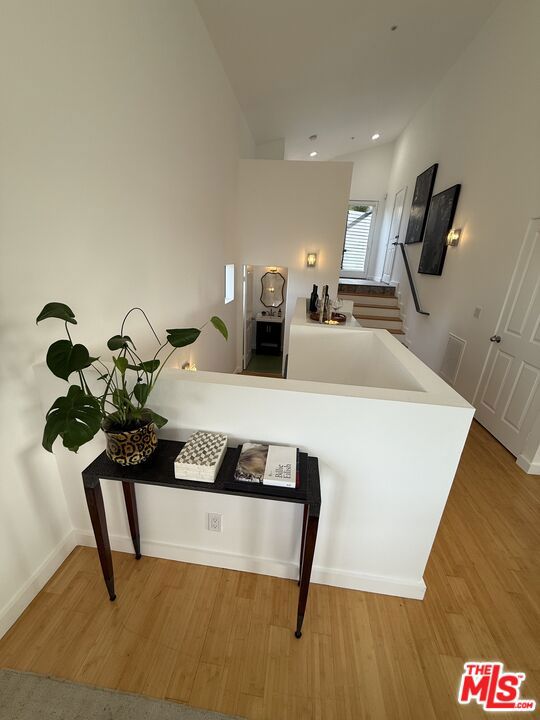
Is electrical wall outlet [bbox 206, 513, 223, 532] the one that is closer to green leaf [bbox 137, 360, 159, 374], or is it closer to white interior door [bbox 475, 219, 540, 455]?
green leaf [bbox 137, 360, 159, 374]

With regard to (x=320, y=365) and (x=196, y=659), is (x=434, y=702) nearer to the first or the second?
(x=196, y=659)

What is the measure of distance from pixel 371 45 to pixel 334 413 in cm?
473

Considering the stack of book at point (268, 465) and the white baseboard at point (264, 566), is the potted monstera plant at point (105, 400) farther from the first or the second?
the white baseboard at point (264, 566)

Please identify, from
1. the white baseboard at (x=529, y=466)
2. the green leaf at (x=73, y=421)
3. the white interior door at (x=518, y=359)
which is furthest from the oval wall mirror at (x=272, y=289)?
the green leaf at (x=73, y=421)

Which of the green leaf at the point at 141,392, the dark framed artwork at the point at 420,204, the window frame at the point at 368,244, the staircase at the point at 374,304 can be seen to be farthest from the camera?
the window frame at the point at 368,244

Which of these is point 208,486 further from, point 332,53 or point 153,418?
point 332,53

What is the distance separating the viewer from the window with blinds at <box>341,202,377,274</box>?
8.45 m

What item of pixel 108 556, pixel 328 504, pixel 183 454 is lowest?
pixel 108 556

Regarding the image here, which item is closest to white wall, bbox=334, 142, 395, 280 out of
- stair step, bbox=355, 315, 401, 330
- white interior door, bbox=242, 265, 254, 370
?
stair step, bbox=355, 315, 401, 330

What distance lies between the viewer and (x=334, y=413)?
1273 millimetres

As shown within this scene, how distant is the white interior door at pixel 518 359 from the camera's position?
8.63ft

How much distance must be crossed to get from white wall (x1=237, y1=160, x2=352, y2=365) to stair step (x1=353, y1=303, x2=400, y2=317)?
1.31 meters

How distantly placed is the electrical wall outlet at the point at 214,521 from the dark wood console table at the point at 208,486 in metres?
0.42

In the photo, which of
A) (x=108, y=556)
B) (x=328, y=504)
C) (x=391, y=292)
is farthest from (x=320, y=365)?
(x=391, y=292)
